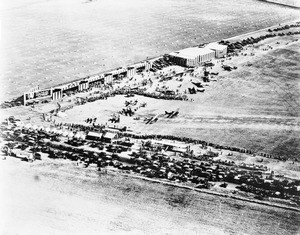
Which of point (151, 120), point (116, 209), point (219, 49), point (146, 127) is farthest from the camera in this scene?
point (219, 49)

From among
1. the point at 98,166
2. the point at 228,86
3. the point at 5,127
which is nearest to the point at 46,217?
the point at 98,166

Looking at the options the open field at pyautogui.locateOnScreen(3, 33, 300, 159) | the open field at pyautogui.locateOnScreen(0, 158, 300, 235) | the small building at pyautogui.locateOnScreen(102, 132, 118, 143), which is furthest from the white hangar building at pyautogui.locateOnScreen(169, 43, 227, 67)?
the open field at pyautogui.locateOnScreen(0, 158, 300, 235)

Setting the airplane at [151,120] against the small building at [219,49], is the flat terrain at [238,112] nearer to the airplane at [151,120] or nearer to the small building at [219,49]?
the airplane at [151,120]

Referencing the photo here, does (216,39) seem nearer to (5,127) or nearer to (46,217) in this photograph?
(5,127)

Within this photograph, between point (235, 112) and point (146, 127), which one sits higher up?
point (235, 112)

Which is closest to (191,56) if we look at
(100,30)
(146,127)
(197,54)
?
(197,54)

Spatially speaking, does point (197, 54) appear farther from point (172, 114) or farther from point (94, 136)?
point (94, 136)
